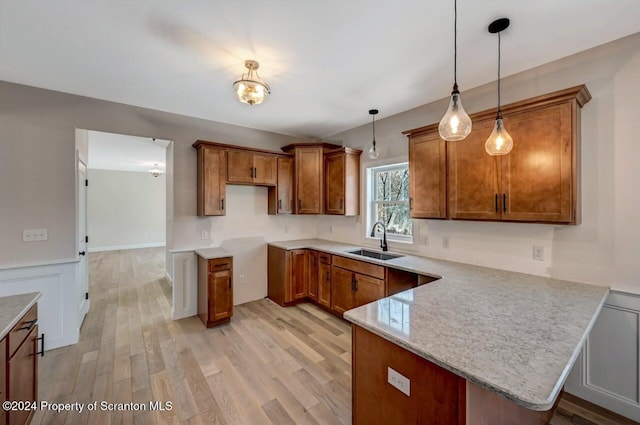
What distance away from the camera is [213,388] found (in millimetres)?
2162

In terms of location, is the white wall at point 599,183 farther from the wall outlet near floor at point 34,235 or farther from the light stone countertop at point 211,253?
the wall outlet near floor at point 34,235

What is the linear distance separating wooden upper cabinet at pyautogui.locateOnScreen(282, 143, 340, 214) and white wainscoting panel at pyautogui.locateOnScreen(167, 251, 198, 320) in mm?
1660

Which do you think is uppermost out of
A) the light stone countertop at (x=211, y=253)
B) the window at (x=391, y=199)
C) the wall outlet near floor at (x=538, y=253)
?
the window at (x=391, y=199)

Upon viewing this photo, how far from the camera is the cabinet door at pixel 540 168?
1.90m

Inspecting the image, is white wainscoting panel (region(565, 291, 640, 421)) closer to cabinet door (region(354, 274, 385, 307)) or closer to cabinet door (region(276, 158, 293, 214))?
cabinet door (region(354, 274, 385, 307))

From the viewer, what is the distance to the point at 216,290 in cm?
326

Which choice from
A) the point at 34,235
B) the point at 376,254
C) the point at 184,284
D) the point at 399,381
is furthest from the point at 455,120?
the point at 34,235

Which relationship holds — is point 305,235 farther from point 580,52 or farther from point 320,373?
point 580,52

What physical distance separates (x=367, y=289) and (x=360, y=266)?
27 centimetres

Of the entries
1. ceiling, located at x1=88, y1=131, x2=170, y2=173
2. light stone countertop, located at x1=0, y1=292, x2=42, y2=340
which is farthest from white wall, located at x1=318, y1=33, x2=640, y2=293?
ceiling, located at x1=88, y1=131, x2=170, y2=173

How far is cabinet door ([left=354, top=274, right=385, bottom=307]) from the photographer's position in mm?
2889

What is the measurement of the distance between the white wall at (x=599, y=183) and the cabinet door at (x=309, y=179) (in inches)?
94.6

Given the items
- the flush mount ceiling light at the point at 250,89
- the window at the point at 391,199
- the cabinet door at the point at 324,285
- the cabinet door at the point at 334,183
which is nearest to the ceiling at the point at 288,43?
the flush mount ceiling light at the point at 250,89

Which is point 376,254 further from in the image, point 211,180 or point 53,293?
point 53,293
